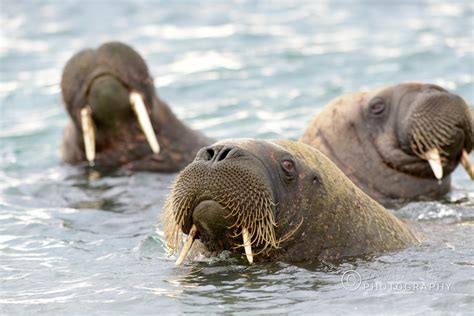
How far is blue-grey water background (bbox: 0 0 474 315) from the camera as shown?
25.4 feet

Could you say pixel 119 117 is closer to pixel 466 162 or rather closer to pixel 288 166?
pixel 466 162

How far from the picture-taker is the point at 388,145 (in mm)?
10859

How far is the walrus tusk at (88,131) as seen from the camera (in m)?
12.1

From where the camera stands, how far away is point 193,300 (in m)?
7.53

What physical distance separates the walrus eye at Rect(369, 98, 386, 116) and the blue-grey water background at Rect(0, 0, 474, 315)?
0.99 metres

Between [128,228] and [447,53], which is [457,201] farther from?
[447,53]

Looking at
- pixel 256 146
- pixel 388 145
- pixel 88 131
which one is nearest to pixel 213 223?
pixel 256 146

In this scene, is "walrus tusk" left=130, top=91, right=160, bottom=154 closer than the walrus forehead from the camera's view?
No

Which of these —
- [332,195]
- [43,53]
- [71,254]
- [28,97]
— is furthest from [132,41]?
[332,195]

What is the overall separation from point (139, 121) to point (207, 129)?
3.71 m

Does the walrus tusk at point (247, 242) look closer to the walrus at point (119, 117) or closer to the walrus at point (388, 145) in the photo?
the walrus at point (388, 145)

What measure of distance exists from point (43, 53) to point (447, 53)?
7.52 metres

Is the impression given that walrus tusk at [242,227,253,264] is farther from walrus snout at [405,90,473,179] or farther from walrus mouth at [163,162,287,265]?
walrus snout at [405,90,473,179]
